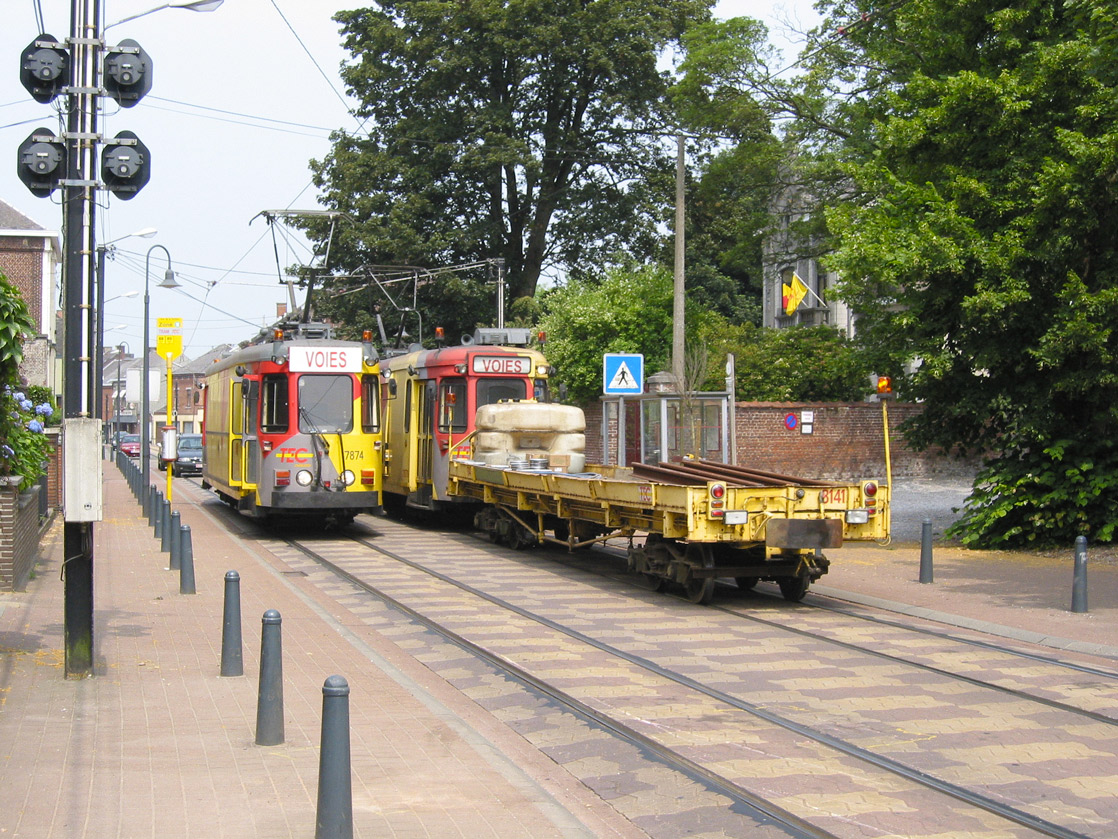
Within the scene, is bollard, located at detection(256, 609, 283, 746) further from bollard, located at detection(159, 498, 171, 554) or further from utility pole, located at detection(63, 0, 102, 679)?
bollard, located at detection(159, 498, 171, 554)

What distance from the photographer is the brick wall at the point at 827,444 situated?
31.0 meters

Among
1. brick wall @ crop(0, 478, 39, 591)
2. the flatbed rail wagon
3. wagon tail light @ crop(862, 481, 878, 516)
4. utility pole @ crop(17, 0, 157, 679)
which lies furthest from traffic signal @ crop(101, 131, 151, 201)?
wagon tail light @ crop(862, 481, 878, 516)

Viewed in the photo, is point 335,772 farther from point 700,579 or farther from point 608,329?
point 608,329

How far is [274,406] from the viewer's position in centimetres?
1895

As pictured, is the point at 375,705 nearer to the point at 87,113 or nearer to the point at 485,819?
the point at 485,819

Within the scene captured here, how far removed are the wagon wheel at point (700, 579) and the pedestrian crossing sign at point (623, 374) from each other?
290 inches

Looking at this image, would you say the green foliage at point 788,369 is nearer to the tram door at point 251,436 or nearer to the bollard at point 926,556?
the tram door at point 251,436

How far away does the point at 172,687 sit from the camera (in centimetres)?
848

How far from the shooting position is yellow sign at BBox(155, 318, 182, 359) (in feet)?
68.9

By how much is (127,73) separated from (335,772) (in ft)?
20.7

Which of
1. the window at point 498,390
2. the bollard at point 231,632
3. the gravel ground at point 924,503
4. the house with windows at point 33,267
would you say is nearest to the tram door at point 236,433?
the window at point 498,390

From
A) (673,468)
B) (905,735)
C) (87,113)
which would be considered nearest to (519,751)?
(905,735)

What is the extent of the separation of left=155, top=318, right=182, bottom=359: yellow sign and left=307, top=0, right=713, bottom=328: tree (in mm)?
16332

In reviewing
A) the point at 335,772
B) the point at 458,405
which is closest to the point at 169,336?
the point at 458,405
